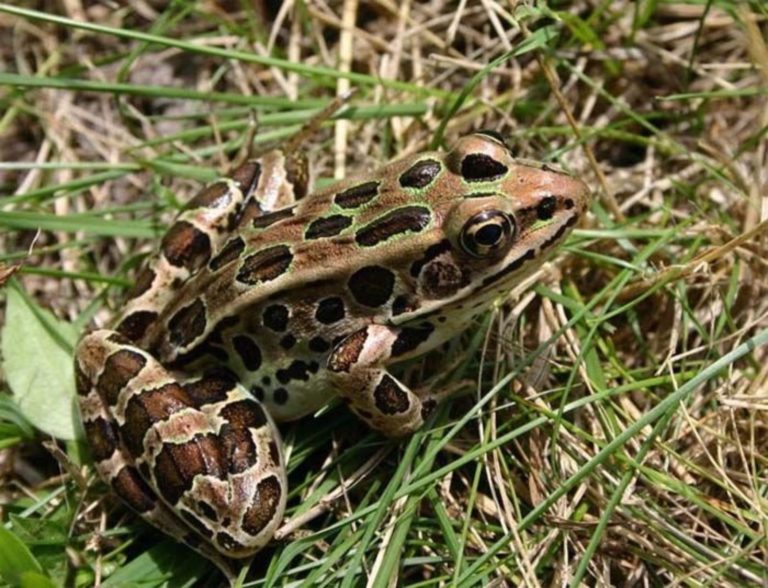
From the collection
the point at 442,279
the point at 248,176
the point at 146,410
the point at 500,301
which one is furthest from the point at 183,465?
the point at 500,301

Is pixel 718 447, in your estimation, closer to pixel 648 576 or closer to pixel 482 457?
pixel 648 576

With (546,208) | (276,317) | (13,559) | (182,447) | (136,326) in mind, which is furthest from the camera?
(136,326)

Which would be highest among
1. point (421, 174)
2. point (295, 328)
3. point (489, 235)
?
point (421, 174)

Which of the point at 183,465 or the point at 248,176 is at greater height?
the point at 248,176

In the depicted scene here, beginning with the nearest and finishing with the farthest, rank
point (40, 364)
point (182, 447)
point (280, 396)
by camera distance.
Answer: point (182, 447) < point (280, 396) < point (40, 364)

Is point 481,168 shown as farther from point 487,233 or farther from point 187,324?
point 187,324

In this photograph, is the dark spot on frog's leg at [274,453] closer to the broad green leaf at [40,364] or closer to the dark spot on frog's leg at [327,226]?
the dark spot on frog's leg at [327,226]

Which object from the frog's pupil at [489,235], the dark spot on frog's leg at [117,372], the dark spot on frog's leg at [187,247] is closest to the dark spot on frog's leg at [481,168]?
the frog's pupil at [489,235]
